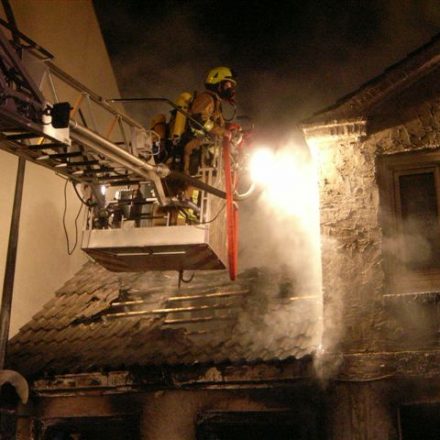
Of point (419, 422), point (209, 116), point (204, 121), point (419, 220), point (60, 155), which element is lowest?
point (419, 422)

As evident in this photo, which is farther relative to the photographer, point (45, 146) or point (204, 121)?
point (204, 121)

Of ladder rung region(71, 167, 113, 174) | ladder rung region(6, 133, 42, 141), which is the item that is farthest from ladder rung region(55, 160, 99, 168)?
ladder rung region(6, 133, 42, 141)

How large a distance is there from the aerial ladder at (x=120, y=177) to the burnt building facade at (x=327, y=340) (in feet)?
3.87

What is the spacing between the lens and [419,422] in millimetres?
7656

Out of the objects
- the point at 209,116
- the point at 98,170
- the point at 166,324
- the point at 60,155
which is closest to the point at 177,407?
the point at 166,324

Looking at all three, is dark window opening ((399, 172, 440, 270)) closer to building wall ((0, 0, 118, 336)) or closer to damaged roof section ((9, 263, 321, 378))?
damaged roof section ((9, 263, 321, 378))

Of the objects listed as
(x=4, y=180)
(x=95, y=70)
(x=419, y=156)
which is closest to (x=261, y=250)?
(x=419, y=156)

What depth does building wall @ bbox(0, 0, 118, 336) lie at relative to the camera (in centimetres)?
1088

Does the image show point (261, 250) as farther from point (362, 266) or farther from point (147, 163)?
point (147, 163)

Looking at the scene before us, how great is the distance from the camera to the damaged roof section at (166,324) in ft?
28.5

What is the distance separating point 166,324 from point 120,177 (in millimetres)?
2950

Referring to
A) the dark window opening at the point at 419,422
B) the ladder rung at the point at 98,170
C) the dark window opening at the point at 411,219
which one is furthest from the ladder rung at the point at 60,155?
the dark window opening at the point at 419,422

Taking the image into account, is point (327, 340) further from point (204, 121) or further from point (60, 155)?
point (60, 155)

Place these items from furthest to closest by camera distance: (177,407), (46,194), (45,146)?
(46,194) → (177,407) → (45,146)
